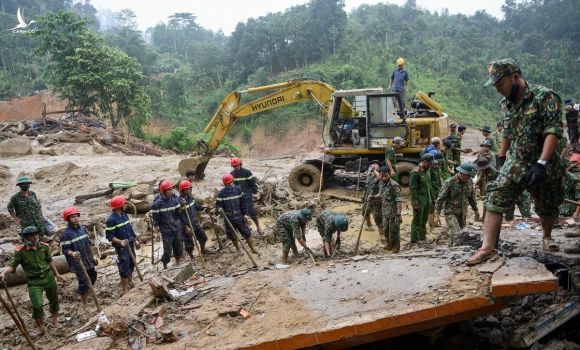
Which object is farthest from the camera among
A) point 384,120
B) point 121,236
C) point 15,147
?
point 15,147

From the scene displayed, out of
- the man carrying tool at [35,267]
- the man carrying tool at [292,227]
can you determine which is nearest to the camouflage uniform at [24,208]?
the man carrying tool at [35,267]

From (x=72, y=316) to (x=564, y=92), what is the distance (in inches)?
1351

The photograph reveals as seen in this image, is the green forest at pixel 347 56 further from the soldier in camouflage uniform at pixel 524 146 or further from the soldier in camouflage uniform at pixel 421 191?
the soldier in camouflage uniform at pixel 524 146

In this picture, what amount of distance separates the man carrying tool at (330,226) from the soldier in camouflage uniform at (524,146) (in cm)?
302

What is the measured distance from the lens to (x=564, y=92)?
31.1 meters

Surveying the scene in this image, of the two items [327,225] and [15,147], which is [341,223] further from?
[15,147]

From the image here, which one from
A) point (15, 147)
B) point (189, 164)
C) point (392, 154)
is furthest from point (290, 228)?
point (15, 147)

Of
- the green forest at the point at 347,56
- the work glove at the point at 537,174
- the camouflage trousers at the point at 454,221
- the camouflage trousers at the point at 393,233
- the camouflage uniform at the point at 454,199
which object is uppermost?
the green forest at the point at 347,56

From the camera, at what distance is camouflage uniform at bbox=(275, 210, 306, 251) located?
714 centimetres

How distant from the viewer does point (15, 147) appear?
19.1 meters

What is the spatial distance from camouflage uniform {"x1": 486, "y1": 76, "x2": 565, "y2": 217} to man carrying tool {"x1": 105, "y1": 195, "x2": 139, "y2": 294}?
17.1ft

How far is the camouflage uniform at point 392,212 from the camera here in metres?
7.18

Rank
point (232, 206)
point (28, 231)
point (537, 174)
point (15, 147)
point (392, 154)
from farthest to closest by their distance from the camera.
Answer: point (15, 147), point (392, 154), point (232, 206), point (28, 231), point (537, 174)

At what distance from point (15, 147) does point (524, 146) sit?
20.8 meters
